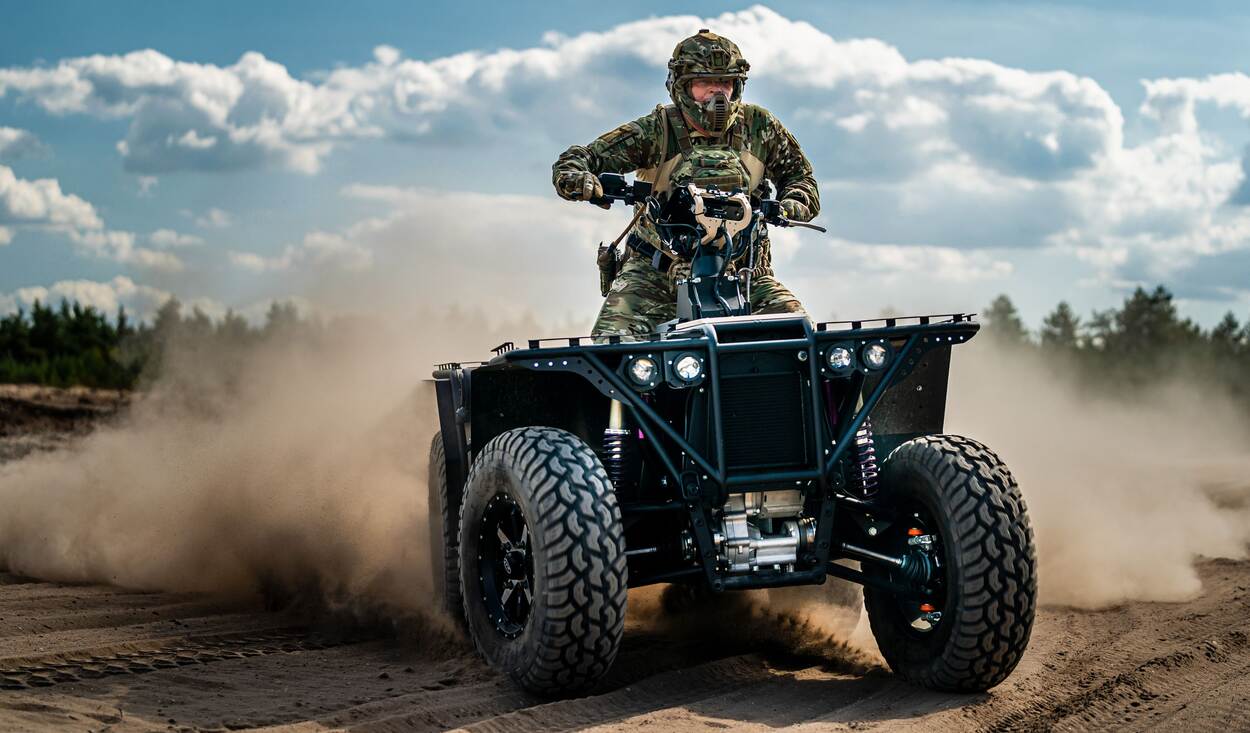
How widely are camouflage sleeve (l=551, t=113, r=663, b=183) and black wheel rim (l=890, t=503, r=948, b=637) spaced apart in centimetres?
279

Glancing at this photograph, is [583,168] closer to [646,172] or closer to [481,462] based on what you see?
[646,172]

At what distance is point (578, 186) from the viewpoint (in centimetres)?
771

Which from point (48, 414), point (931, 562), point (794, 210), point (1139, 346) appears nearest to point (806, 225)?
point (794, 210)

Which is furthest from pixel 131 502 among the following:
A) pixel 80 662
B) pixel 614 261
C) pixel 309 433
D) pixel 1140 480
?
pixel 1140 480

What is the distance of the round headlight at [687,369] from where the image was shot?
21.6 ft

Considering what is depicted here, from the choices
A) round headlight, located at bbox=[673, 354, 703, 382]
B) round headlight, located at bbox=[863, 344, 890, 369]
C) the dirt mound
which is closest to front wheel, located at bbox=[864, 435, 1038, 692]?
round headlight, located at bbox=[863, 344, 890, 369]

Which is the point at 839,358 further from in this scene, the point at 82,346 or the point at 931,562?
the point at 82,346

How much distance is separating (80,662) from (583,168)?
12.9ft

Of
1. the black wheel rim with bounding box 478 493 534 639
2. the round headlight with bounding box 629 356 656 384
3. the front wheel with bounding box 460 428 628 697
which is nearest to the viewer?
the front wheel with bounding box 460 428 628 697

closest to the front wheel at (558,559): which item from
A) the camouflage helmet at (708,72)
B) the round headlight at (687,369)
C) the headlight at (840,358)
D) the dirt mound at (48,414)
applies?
the round headlight at (687,369)

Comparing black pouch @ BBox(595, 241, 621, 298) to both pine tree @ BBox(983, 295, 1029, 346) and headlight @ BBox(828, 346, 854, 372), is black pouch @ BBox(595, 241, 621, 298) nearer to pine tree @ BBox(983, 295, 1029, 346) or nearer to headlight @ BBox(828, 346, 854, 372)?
headlight @ BBox(828, 346, 854, 372)

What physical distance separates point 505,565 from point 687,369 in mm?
1328

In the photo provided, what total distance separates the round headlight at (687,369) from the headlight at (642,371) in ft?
0.37

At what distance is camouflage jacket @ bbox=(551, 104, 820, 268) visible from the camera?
27.3 feet
